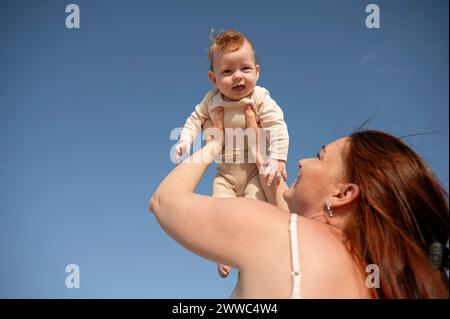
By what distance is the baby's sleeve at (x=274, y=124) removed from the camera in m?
3.00

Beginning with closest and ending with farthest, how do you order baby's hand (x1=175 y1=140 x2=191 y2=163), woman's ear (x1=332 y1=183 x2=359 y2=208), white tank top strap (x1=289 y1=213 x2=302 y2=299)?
white tank top strap (x1=289 y1=213 x2=302 y2=299) < woman's ear (x1=332 y1=183 x2=359 y2=208) < baby's hand (x1=175 y1=140 x2=191 y2=163)

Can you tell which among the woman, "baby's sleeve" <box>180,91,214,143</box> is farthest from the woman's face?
"baby's sleeve" <box>180,91,214,143</box>

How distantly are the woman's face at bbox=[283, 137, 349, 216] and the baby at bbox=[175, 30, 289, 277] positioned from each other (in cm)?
95

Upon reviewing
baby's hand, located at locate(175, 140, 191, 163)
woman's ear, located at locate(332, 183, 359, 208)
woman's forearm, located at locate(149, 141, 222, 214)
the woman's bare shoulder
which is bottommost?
the woman's bare shoulder

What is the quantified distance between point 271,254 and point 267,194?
5.16 feet

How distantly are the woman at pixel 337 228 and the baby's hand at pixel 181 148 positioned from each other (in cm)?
102

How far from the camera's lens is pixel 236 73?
9.98ft

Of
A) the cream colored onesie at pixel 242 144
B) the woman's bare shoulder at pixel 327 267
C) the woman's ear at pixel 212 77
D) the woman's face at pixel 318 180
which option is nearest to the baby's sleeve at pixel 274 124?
the cream colored onesie at pixel 242 144

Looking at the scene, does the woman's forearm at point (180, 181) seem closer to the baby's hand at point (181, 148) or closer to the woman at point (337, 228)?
the woman at point (337, 228)

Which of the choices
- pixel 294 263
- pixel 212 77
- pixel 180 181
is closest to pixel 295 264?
pixel 294 263

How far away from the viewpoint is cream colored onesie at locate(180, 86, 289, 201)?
3043 mm

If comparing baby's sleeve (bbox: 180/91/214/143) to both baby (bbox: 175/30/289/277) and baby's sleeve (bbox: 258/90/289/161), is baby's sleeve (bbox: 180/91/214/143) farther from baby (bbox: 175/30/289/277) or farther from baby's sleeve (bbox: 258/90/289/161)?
baby's sleeve (bbox: 258/90/289/161)
